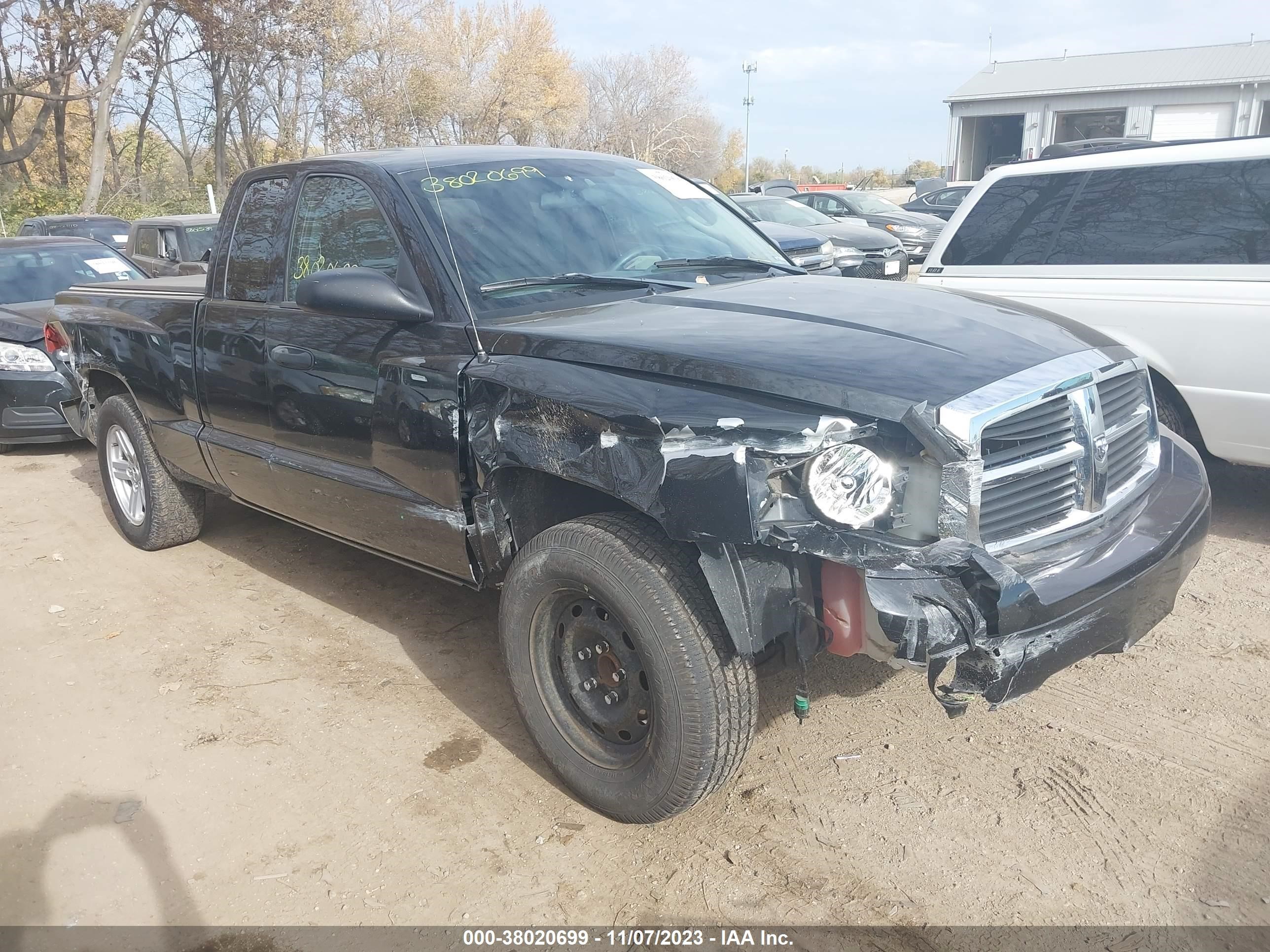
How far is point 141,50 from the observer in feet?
98.7

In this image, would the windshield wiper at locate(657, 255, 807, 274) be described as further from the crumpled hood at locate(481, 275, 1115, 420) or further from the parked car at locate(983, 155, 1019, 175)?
the parked car at locate(983, 155, 1019, 175)

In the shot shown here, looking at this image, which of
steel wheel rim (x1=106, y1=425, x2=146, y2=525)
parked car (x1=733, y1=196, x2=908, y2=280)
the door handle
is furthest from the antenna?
parked car (x1=733, y1=196, x2=908, y2=280)

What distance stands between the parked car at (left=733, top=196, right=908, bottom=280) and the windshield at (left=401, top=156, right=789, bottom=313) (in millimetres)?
2925

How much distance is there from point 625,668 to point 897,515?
0.90 m

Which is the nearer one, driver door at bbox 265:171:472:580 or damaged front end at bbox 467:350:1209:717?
damaged front end at bbox 467:350:1209:717

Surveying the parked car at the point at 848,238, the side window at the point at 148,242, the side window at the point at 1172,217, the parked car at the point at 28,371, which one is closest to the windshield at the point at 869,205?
the parked car at the point at 848,238

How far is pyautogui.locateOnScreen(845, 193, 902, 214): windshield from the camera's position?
18.1 meters


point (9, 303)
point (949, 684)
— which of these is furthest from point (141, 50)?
point (949, 684)

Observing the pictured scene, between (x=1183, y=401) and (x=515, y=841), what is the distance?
3950 millimetres

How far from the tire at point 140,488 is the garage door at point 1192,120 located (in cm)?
3587

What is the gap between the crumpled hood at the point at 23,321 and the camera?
7773mm

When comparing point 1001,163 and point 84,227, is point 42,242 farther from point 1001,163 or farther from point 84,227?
point 1001,163

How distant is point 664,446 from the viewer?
2.50 metres

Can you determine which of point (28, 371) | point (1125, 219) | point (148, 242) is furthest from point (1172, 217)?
point (148, 242)
